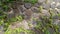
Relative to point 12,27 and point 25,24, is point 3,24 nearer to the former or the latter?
point 12,27

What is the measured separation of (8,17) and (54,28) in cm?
77

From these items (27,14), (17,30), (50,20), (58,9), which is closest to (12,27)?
(17,30)

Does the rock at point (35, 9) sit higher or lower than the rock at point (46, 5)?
lower

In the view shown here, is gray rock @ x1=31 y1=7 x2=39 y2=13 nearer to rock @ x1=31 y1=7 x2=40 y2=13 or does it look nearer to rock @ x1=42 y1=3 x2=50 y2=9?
rock @ x1=31 y1=7 x2=40 y2=13

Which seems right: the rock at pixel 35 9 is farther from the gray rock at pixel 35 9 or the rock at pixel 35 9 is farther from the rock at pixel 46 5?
the rock at pixel 46 5

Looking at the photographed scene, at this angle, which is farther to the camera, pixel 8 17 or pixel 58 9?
pixel 58 9

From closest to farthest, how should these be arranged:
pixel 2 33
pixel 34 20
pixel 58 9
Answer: pixel 2 33 → pixel 34 20 → pixel 58 9

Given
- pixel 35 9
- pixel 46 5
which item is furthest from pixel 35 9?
pixel 46 5

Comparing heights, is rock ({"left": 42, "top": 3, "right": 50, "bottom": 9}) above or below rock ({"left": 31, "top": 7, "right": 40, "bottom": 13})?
above

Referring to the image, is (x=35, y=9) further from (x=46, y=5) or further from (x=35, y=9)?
(x=46, y=5)

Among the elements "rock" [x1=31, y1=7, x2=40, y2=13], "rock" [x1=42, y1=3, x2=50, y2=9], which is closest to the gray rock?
"rock" [x1=31, y1=7, x2=40, y2=13]

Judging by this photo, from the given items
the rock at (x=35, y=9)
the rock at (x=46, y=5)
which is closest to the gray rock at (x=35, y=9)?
the rock at (x=35, y=9)

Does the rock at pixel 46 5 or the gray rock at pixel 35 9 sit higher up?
the rock at pixel 46 5

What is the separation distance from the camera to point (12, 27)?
9.13 feet
